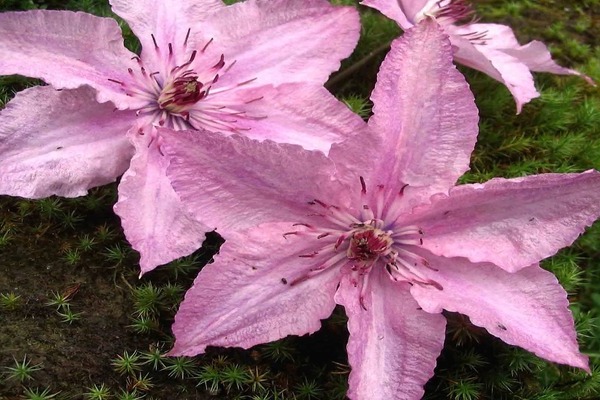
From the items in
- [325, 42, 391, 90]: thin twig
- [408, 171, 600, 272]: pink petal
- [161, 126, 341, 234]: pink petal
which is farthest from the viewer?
[325, 42, 391, 90]: thin twig

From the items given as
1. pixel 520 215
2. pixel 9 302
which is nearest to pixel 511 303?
pixel 520 215

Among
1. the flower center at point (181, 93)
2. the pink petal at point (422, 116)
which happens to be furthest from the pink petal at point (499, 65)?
the flower center at point (181, 93)

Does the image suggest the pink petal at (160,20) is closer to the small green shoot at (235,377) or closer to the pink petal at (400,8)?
the pink petal at (400,8)

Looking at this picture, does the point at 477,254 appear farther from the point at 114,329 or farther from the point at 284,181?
the point at 114,329

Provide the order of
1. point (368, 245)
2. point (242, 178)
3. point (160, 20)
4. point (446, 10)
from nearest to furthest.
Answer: point (242, 178) → point (368, 245) → point (160, 20) → point (446, 10)

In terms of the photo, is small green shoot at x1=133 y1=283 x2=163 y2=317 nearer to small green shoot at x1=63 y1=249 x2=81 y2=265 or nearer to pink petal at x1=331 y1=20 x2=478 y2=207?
small green shoot at x1=63 y1=249 x2=81 y2=265

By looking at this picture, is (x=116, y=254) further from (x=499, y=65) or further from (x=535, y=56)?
(x=535, y=56)

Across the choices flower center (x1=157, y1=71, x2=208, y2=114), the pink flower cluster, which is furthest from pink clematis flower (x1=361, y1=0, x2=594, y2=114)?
flower center (x1=157, y1=71, x2=208, y2=114)
